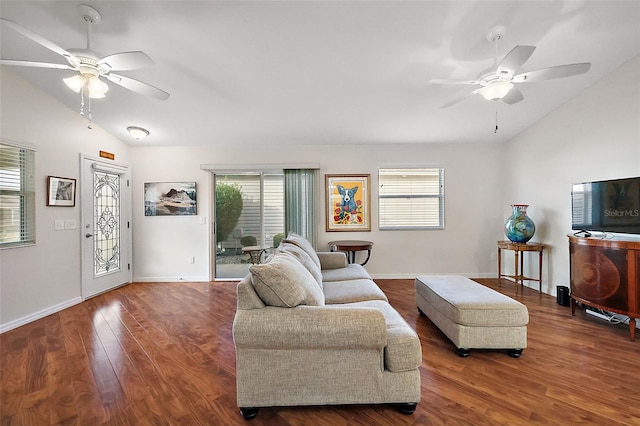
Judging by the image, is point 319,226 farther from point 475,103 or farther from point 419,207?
point 475,103

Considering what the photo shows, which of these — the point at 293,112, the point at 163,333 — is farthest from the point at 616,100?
the point at 163,333

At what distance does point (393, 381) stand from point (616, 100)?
12.6ft

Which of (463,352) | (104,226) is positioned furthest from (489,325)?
(104,226)

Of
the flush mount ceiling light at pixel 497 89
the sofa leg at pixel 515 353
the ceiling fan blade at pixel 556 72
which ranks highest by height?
the ceiling fan blade at pixel 556 72

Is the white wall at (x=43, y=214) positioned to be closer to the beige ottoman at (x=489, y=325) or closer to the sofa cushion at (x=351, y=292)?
the sofa cushion at (x=351, y=292)

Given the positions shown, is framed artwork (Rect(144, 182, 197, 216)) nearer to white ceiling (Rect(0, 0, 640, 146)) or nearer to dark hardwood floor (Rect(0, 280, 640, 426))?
white ceiling (Rect(0, 0, 640, 146))

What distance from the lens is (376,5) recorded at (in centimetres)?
226

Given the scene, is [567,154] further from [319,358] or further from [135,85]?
[135,85]

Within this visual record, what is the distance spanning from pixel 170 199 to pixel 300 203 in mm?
2245

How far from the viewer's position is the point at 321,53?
2.78 m

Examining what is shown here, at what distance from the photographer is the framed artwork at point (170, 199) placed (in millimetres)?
4895

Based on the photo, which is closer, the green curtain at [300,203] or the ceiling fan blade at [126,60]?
the ceiling fan blade at [126,60]

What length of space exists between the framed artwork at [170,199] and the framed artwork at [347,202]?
7.75ft

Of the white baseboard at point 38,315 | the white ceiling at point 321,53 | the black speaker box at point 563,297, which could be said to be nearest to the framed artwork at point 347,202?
the white ceiling at point 321,53
